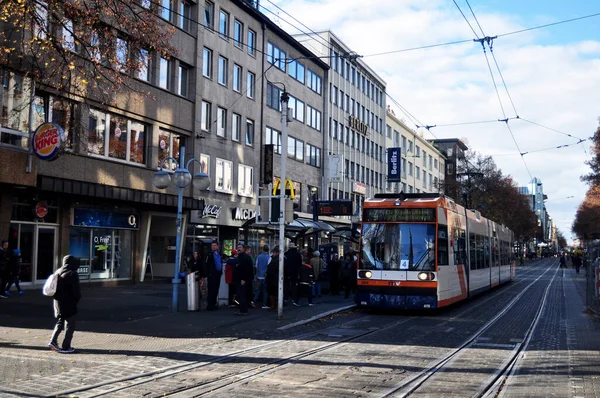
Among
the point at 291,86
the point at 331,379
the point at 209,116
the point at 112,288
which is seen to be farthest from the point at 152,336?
the point at 291,86

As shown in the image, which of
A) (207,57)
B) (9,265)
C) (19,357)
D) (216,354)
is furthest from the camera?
(207,57)

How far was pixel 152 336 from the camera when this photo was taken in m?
13.2

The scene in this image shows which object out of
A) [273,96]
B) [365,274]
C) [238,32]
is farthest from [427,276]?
[273,96]

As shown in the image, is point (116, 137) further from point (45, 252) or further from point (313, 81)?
point (313, 81)

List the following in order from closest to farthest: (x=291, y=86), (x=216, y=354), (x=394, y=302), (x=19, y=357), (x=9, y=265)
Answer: (x=19, y=357) < (x=216, y=354) < (x=394, y=302) < (x=9, y=265) < (x=291, y=86)

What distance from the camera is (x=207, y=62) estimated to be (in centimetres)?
3384

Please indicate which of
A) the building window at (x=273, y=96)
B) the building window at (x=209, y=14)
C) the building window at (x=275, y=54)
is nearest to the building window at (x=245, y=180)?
the building window at (x=273, y=96)

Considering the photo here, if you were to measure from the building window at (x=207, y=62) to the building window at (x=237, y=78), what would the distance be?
280 cm

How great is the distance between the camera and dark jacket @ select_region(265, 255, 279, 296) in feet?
59.5

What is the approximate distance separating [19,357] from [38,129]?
11.2 meters

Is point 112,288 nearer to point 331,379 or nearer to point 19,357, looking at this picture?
point 19,357

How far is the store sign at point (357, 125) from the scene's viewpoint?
5884cm

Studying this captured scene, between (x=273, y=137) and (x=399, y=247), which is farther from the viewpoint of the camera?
(x=273, y=137)

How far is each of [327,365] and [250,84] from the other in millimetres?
30115
